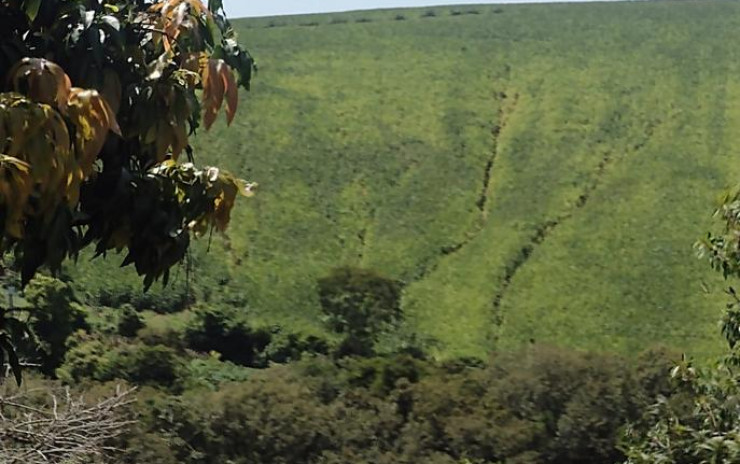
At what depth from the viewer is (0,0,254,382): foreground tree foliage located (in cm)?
284

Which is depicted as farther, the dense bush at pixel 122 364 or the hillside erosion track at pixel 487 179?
the hillside erosion track at pixel 487 179

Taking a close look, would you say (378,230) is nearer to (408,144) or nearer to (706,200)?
(408,144)

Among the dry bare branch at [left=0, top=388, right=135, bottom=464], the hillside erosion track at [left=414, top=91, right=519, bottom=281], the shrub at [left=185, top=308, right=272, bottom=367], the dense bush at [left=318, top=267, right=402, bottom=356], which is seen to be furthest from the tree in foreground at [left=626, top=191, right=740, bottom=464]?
the hillside erosion track at [left=414, top=91, right=519, bottom=281]

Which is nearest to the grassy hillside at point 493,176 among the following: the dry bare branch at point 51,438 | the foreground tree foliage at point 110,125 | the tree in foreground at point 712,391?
the tree in foreground at point 712,391

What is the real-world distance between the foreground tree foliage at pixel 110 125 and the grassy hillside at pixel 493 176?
42.9 meters

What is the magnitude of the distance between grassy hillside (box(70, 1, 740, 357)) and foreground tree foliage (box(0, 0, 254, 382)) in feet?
141

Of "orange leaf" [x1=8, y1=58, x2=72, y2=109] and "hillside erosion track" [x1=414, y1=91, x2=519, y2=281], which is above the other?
"hillside erosion track" [x1=414, y1=91, x2=519, y2=281]

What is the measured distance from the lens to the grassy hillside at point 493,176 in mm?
49062

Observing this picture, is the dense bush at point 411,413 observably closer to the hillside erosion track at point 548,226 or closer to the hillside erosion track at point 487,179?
the hillside erosion track at point 548,226

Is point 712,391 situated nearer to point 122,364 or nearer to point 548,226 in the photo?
point 122,364

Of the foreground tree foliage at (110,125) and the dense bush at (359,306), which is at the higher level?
the foreground tree foliage at (110,125)

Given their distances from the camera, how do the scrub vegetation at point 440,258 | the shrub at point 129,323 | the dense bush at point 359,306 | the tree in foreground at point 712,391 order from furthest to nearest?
the dense bush at point 359,306 → the shrub at point 129,323 → the scrub vegetation at point 440,258 → the tree in foreground at point 712,391

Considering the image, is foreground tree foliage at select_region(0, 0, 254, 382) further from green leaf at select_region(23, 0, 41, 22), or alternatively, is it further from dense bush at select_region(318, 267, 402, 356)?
dense bush at select_region(318, 267, 402, 356)

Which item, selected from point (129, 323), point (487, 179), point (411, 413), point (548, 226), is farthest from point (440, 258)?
point (411, 413)
